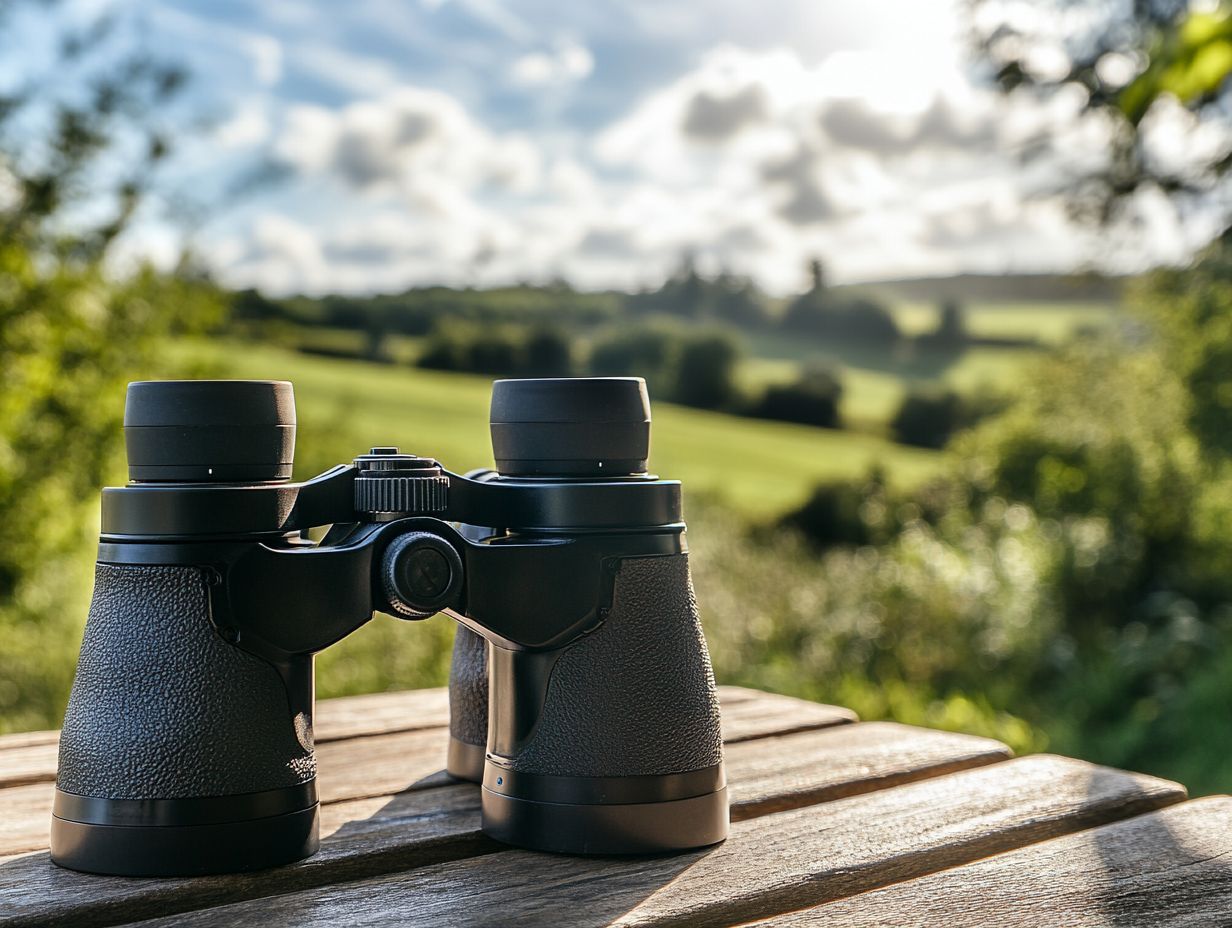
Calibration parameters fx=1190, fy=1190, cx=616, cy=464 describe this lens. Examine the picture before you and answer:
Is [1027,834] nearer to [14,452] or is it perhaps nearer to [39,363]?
[39,363]

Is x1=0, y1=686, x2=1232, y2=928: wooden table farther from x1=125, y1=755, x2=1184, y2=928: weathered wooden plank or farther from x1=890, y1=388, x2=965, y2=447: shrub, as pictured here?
x1=890, y1=388, x2=965, y2=447: shrub

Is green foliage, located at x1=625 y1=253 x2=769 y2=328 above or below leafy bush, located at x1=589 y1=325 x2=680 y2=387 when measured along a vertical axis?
above

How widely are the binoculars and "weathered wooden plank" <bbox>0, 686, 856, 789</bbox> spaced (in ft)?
1.16

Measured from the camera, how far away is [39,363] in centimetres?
349

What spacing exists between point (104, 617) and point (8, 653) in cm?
301

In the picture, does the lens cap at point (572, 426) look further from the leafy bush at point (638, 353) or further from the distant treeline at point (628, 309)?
the distant treeline at point (628, 309)

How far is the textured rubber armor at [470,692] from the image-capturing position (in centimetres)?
103

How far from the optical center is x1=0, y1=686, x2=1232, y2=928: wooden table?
750 mm

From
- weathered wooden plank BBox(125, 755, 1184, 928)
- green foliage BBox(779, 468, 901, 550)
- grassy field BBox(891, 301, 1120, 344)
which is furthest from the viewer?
grassy field BBox(891, 301, 1120, 344)

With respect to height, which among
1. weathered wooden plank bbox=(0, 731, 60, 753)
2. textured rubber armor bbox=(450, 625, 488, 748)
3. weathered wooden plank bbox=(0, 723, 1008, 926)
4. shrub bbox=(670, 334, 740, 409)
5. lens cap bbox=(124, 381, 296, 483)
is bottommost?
weathered wooden plank bbox=(0, 723, 1008, 926)

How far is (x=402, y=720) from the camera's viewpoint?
1.30m

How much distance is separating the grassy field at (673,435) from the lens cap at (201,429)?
6223 mm

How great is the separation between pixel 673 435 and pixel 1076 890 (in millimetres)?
7786

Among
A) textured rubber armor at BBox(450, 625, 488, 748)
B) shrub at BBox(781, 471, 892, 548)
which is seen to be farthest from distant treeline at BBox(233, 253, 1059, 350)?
textured rubber armor at BBox(450, 625, 488, 748)
